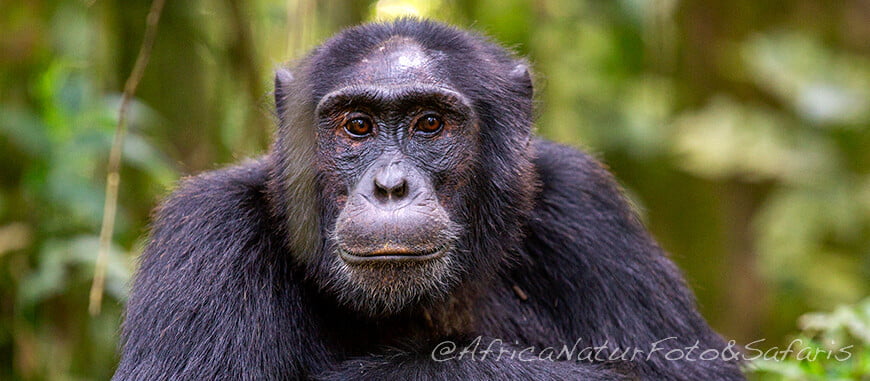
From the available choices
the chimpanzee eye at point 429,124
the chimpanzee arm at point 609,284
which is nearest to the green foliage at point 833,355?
the chimpanzee arm at point 609,284

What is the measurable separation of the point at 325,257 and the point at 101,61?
4511mm

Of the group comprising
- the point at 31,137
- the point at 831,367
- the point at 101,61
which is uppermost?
the point at 101,61

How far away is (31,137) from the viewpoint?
6887 mm

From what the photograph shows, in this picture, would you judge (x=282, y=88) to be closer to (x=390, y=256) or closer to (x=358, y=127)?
(x=358, y=127)

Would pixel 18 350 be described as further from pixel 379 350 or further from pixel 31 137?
pixel 379 350

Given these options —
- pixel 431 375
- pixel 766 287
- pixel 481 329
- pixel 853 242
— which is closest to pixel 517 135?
pixel 481 329

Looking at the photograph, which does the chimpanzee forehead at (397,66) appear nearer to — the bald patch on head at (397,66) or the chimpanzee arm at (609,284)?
the bald patch on head at (397,66)

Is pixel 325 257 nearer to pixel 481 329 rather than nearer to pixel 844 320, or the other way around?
pixel 481 329

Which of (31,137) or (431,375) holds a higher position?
(31,137)

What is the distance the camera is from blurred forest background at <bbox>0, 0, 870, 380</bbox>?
693cm

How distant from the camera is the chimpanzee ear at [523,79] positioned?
18.0 feet

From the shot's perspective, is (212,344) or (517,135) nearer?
(212,344)

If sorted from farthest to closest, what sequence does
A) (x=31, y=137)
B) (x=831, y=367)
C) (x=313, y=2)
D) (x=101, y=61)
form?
(x=101, y=61) < (x=31, y=137) < (x=313, y=2) < (x=831, y=367)

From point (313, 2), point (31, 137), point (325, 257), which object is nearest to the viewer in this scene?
point (325, 257)
